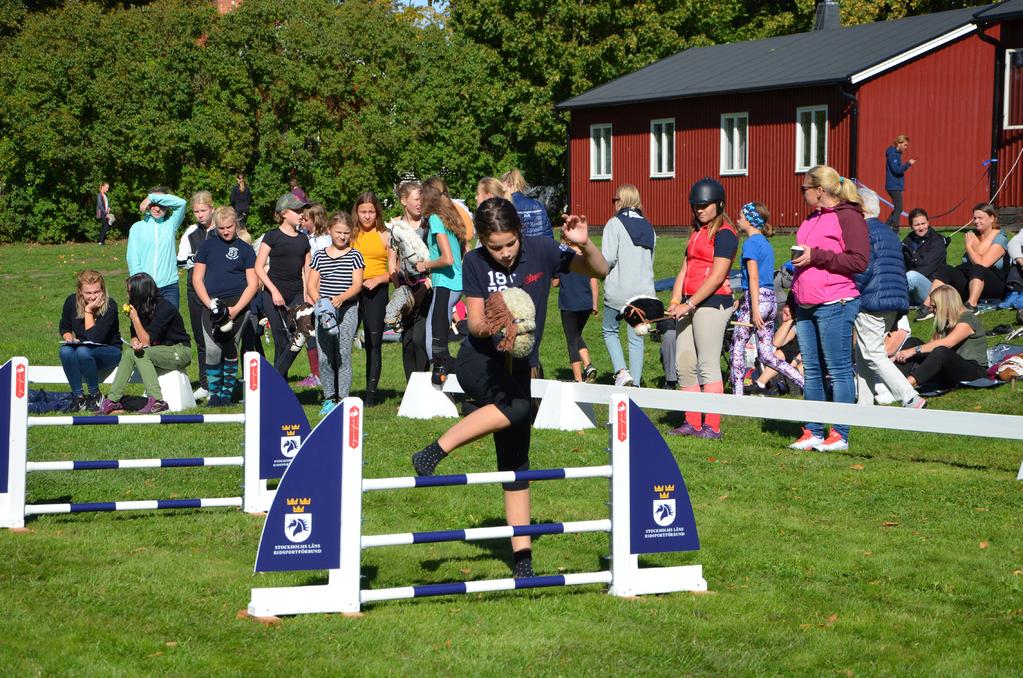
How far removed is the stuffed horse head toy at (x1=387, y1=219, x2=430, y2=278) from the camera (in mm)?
11852

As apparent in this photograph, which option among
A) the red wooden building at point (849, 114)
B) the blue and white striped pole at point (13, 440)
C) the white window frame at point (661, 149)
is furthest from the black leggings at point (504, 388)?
the white window frame at point (661, 149)

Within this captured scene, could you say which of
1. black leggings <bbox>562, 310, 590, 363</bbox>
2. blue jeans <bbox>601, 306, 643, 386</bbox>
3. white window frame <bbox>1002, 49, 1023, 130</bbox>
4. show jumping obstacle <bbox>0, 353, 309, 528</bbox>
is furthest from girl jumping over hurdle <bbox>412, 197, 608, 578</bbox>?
white window frame <bbox>1002, 49, 1023, 130</bbox>

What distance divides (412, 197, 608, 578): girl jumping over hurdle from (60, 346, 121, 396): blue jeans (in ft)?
22.3

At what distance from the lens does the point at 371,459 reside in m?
9.36

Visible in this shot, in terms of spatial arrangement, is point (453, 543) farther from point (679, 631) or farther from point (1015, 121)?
point (1015, 121)

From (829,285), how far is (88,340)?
22.9ft

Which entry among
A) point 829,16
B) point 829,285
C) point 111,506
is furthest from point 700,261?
point 829,16

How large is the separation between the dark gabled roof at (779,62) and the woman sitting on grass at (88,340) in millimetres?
22194

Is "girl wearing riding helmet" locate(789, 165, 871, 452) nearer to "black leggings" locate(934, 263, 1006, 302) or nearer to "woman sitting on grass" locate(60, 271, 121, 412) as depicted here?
"black leggings" locate(934, 263, 1006, 302)

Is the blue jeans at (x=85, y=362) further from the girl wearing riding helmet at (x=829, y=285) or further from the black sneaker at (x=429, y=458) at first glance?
the black sneaker at (x=429, y=458)

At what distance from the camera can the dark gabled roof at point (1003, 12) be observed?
27.5 metres

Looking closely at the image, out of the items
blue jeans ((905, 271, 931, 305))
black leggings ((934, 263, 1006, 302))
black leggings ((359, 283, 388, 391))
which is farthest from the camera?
black leggings ((934, 263, 1006, 302))

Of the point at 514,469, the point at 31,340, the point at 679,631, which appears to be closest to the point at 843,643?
the point at 679,631

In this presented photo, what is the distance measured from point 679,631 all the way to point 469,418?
145cm
